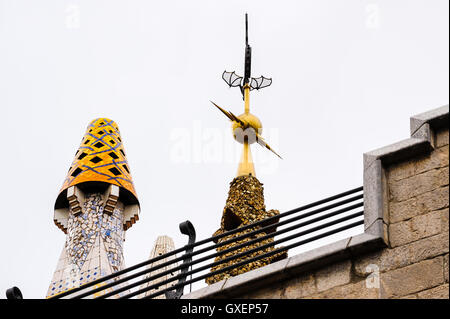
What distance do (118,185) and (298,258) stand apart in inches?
599

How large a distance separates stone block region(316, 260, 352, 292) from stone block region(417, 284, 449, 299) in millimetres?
700

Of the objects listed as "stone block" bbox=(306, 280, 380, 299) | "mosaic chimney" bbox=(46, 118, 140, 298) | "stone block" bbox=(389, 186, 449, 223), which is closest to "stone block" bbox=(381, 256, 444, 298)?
"stone block" bbox=(306, 280, 380, 299)

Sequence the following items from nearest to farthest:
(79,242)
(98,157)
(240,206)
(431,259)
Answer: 1. (431,259)
2. (240,206)
3. (79,242)
4. (98,157)

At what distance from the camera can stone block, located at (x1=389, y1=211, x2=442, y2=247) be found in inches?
286

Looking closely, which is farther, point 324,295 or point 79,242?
point 79,242

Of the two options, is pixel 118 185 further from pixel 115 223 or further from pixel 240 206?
pixel 240 206

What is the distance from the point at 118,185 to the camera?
74.1 feet

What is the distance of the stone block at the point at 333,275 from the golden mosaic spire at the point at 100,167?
15.3m

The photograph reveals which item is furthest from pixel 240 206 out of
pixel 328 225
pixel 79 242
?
pixel 328 225

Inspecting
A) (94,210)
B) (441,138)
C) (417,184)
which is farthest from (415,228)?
(94,210)

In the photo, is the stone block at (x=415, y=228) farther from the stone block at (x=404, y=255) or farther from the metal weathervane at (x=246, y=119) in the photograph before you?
the metal weathervane at (x=246, y=119)

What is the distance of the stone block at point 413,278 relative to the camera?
275 inches

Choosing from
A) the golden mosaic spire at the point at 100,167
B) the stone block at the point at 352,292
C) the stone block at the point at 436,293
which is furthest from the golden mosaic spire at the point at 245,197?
the stone block at the point at 436,293

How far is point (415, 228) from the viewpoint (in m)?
7.37
